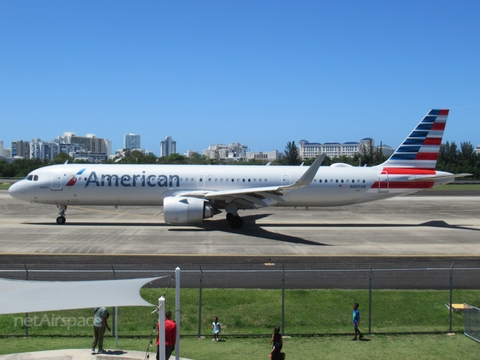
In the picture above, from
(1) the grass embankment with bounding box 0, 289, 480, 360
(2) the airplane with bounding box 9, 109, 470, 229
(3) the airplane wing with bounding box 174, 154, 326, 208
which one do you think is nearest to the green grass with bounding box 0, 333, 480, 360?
(1) the grass embankment with bounding box 0, 289, 480, 360

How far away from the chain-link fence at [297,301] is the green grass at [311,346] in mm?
444

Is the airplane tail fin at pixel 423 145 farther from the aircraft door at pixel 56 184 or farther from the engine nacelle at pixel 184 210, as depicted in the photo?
the aircraft door at pixel 56 184

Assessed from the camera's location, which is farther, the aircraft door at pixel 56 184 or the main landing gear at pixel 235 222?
the aircraft door at pixel 56 184

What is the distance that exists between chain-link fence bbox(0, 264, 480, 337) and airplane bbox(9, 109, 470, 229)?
10.2 metres

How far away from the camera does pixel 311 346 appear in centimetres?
1106

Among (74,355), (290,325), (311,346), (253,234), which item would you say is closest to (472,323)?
(311,346)

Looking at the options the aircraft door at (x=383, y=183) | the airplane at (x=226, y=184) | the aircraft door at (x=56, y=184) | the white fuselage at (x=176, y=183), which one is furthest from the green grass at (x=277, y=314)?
the aircraft door at (x=56, y=184)

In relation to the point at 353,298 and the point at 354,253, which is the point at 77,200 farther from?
the point at 353,298

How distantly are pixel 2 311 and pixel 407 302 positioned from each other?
11.0m

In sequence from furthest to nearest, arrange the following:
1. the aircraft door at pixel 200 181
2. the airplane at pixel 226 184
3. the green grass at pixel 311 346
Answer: the aircraft door at pixel 200 181
the airplane at pixel 226 184
the green grass at pixel 311 346

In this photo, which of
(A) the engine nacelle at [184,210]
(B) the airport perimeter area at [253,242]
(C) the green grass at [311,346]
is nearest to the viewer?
(C) the green grass at [311,346]

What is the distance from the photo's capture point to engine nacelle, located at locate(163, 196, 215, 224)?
25234mm

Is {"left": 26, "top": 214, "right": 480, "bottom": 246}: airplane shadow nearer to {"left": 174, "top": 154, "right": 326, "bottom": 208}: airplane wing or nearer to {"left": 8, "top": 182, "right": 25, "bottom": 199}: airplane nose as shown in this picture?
{"left": 174, "top": 154, "right": 326, "bottom": 208}: airplane wing

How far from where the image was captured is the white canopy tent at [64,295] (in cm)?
730
